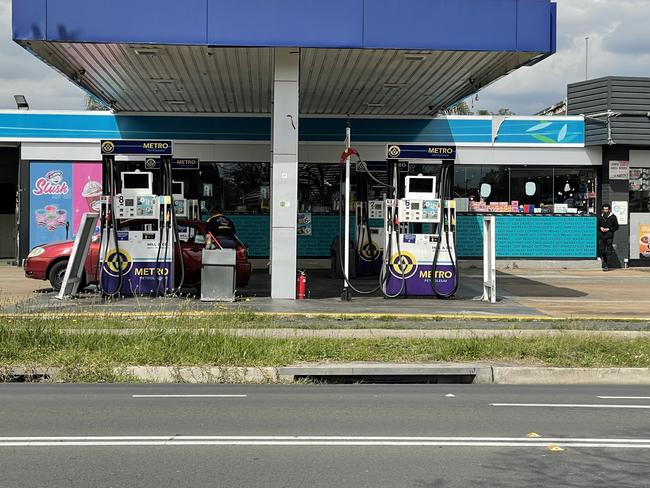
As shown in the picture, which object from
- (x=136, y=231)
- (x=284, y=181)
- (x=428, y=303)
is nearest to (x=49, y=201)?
(x=136, y=231)

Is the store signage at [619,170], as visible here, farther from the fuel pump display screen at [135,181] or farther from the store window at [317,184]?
the fuel pump display screen at [135,181]

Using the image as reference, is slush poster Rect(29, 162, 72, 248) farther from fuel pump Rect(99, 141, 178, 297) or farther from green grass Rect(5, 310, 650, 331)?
green grass Rect(5, 310, 650, 331)

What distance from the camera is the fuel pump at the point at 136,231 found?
1683 cm

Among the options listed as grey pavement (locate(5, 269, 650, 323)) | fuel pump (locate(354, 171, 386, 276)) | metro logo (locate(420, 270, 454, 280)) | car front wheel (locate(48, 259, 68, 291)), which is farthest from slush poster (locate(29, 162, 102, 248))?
metro logo (locate(420, 270, 454, 280))

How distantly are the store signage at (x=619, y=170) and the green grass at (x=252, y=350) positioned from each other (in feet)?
52.4

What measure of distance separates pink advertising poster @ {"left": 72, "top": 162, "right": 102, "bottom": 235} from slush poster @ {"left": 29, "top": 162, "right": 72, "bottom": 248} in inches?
6.8

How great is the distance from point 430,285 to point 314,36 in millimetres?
6019

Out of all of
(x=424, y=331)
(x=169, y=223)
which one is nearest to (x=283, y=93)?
(x=169, y=223)

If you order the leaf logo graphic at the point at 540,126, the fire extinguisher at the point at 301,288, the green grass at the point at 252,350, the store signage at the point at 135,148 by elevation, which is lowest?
the green grass at the point at 252,350

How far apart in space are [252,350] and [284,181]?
6.57 meters

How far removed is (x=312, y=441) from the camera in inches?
276

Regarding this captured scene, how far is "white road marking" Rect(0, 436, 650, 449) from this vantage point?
686 cm

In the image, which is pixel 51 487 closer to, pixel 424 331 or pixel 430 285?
pixel 424 331

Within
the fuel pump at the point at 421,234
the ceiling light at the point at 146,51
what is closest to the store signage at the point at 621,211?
the fuel pump at the point at 421,234
